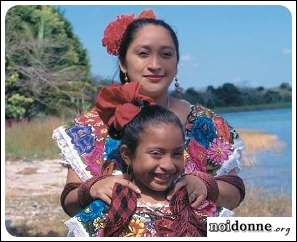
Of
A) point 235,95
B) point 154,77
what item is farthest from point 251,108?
point 154,77

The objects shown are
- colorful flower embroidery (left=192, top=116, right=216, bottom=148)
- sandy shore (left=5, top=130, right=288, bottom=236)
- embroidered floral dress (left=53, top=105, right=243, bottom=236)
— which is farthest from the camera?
sandy shore (left=5, top=130, right=288, bottom=236)

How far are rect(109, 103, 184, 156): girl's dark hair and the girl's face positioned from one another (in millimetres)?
15

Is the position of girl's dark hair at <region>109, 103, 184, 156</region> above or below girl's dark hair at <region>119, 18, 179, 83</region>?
below

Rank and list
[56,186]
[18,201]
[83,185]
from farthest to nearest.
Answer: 1. [56,186]
2. [18,201]
3. [83,185]

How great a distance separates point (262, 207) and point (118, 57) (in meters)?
0.87

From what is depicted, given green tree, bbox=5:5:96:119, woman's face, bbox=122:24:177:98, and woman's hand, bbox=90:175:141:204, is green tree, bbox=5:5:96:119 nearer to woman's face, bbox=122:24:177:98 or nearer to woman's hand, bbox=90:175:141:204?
woman's face, bbox=122:24:177:98

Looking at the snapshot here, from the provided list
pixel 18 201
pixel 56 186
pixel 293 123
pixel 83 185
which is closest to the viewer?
pixel 83 185

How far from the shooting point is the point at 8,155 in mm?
2553

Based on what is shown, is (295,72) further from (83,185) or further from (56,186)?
(56,186)

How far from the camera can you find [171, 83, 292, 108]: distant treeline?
253 cm

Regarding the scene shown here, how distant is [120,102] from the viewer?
7.29ft

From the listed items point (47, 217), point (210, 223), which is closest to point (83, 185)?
point (210, 223)

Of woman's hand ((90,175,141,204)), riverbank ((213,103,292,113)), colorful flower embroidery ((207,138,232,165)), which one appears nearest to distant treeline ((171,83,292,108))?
riverbank ((213,103,292,113))

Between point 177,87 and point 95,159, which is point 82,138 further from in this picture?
point 177,87
